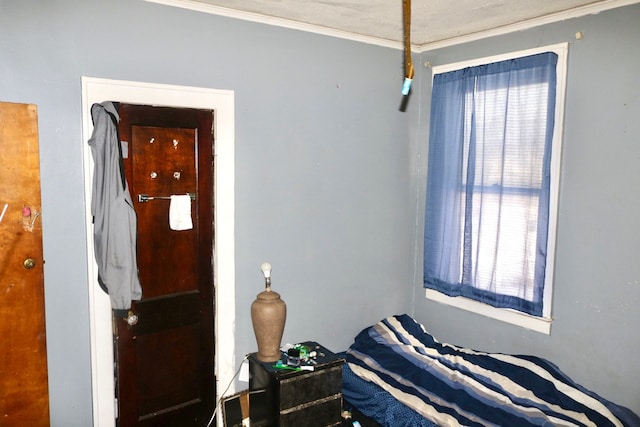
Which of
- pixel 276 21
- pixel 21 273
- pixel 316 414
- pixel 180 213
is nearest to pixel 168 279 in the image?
pixel 180 213

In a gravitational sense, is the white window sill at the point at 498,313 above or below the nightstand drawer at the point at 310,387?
above

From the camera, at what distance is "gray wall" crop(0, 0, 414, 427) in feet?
7.61

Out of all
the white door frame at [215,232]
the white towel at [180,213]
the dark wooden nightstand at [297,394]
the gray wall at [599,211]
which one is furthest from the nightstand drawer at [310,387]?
the gray wall at [599,211]

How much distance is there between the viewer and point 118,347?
8.39 feet

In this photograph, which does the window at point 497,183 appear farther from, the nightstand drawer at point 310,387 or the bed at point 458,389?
the nightstand drawer at point 310,387

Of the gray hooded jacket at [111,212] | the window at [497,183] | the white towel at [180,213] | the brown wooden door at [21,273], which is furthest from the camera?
the window at [497,183]

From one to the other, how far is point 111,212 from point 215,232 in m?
0.65

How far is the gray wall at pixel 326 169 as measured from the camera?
7.73 feet

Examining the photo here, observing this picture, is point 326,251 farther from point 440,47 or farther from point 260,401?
point 440,47

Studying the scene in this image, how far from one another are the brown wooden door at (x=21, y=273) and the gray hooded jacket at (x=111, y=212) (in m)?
0.28

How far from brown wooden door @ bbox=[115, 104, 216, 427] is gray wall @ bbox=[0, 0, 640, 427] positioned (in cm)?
21

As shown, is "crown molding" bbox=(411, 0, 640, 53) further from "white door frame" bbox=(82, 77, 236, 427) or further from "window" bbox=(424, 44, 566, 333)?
"white door frame" bbox=(82, 77, 236, 427)

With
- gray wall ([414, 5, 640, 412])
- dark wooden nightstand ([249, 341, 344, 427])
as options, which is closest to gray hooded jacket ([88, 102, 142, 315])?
dark wooden nightstand ([249, 341, 344, 427])

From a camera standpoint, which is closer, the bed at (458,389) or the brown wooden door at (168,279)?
the bed at (458,389)
